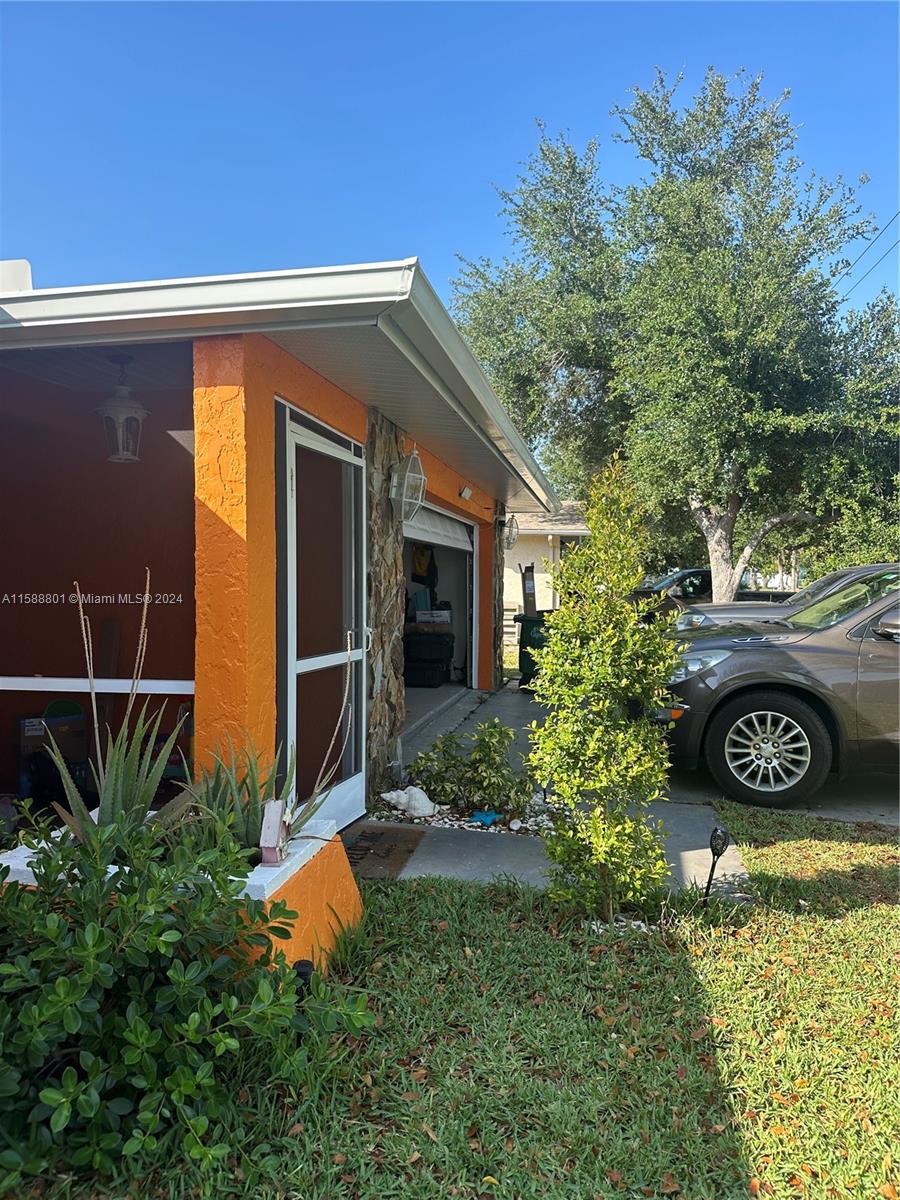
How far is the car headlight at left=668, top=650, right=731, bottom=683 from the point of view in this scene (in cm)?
551

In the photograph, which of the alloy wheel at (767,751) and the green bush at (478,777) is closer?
the green bush at (478,777)

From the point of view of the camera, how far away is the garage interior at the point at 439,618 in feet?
33.5

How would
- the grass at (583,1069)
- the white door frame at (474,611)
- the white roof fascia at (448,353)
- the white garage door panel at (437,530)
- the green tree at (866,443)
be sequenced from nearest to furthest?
the grass at (583,1069) → the white roof fascia at (448,353) → the white garage door panel at (437,530) → the white door frame at (474,611) → the green tree at (866,443)

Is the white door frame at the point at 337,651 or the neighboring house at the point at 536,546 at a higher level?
the neighboring house at the point at 536,546

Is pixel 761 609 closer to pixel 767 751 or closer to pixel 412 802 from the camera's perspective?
pixel 767 751

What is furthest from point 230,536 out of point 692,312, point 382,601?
point 692,312

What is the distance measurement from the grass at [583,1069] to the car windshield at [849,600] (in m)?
2.70

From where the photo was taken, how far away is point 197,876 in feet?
→ 7.26

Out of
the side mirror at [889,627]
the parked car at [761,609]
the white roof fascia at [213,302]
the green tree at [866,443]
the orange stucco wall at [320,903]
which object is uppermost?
the green tree at [866,443]

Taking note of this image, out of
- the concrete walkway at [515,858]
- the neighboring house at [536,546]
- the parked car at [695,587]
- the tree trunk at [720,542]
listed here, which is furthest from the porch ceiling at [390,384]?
the neighboring house at [536,546]

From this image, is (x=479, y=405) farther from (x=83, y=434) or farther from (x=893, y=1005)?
(x=893, y=1005)

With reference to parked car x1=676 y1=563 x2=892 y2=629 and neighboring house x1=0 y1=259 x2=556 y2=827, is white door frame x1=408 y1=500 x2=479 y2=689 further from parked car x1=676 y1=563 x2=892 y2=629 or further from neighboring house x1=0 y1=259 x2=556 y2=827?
neighboring house x1=0 y1=259 x2=556 y2=827

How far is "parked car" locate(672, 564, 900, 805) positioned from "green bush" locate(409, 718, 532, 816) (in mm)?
1349

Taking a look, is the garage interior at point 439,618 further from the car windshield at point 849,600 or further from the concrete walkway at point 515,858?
the concrete walkway at point 515,858
